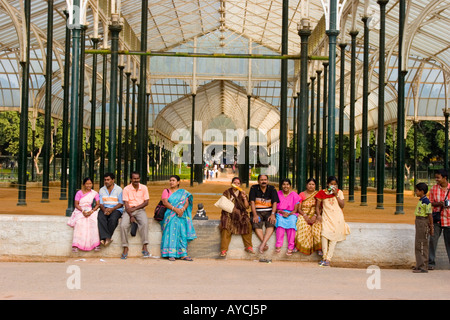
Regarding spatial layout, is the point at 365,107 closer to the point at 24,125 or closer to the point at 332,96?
the point at 332,96

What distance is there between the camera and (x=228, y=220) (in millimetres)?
9492

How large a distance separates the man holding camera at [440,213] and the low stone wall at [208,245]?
337 mm

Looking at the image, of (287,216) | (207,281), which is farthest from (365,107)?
(207,281)

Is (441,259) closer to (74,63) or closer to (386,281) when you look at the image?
(386,281)

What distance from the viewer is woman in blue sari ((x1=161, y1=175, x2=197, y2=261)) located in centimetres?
934

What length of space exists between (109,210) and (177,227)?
1.18 meters

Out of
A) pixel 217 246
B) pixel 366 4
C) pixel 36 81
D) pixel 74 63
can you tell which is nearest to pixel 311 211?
pixel 217 246

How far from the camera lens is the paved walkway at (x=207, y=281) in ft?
22.0

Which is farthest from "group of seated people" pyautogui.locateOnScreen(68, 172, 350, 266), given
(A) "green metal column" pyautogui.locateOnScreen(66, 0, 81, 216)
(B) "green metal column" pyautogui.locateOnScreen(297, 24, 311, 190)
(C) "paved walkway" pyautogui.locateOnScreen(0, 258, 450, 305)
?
(B) "green metal column" pyautogui.locateOnScreen(297, 24, 311, 190)

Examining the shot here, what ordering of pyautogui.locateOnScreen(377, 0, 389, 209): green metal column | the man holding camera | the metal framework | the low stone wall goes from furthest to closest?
the metal framework
pyautogui.locateOnScreen(377, 0, 389, 209): green metal column
the low stone wall
the man holding camera

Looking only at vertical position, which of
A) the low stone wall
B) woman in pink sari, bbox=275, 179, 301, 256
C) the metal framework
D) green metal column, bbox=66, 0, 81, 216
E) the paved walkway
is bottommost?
the paved walkway

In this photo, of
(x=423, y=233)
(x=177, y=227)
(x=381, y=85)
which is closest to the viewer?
(x=423, y=233)

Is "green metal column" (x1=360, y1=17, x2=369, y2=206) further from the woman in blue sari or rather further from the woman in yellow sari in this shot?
the woman in blue sari

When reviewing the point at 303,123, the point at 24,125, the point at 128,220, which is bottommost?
the point at 128,220
